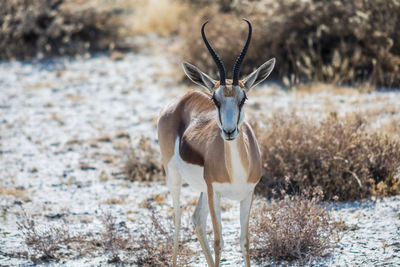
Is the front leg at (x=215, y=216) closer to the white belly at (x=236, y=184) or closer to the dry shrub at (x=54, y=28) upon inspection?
the white belly at (x=236, y=184)

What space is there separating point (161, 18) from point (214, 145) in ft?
41.8

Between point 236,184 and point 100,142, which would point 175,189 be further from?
point 100,142

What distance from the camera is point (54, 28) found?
48.8ft

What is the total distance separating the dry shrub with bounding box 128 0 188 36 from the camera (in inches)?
643

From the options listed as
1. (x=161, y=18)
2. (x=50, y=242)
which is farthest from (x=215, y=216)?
(x=161, y=18)

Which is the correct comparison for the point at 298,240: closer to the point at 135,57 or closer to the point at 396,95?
the point at 396,95

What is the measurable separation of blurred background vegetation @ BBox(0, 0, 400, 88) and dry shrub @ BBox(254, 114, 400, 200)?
1.45 m

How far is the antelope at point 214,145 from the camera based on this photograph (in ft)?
14.4

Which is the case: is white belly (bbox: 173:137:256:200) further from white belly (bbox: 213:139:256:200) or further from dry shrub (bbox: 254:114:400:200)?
dry shrub (bbox: 254:114:400:200)

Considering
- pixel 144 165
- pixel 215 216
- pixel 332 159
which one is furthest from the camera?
pixel 144 165

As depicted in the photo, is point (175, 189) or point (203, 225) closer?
point (203, 225)

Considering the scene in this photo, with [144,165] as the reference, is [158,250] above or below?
below

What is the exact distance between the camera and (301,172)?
7047 mm

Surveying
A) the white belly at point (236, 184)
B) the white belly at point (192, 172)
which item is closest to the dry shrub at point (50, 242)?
the white belly at point (192, 172)
